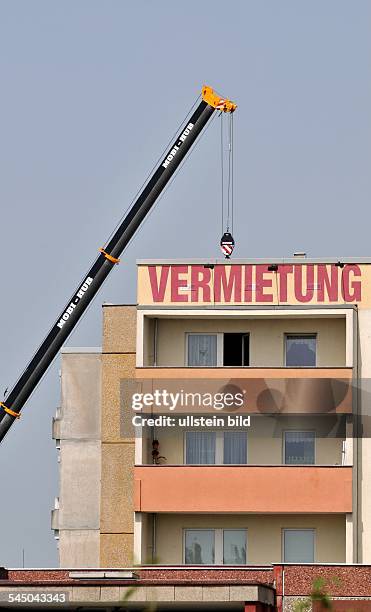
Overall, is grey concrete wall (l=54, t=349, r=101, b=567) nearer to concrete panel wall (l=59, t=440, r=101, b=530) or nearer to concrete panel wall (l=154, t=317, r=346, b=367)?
concrete panel wall (l=59, t=440, r=101, b=530)

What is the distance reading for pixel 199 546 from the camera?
49.8 metres

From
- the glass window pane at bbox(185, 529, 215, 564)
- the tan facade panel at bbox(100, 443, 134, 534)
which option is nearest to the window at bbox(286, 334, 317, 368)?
the tan facade panel at bbox(100, 443, 134, 534)

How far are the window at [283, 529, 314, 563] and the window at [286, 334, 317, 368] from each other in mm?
5820

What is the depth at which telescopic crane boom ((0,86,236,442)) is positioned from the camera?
166ft

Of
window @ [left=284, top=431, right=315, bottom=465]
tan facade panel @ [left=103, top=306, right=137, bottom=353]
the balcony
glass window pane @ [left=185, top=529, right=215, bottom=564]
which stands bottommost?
glass window pane @ [left=185, top=529, right=215, bottom=564]

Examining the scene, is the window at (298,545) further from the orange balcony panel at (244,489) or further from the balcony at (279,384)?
the balcony at (279,384)

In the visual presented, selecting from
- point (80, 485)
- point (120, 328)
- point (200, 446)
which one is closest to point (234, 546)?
point (200, 446)

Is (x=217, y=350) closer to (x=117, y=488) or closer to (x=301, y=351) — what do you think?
(x=301, y=351)

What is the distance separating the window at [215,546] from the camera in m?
49.5

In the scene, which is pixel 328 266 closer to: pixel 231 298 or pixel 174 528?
pixel 231 298

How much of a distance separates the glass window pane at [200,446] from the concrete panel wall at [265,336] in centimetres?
253

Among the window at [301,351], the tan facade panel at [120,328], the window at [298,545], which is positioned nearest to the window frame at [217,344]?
the tan facade panel at [120,328]

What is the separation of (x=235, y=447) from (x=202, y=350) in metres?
3.59

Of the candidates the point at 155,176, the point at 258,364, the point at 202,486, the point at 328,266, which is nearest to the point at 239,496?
the point at 202,486
